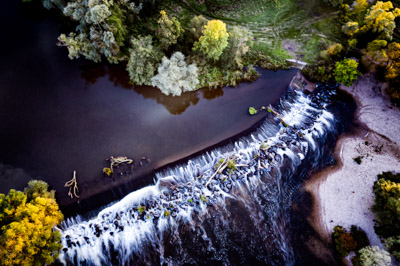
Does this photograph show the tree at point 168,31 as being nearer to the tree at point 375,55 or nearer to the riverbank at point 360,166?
the riverbank at point 360,166

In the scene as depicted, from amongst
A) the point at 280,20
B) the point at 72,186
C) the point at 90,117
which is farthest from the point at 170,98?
the point at 280,20

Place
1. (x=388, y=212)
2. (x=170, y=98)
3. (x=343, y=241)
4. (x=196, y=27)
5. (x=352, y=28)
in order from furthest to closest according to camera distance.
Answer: (x=352, y=28) < (x=170, y=98) < (x=196, y=27) < (x=343, y=241) < (x=388, y=212)

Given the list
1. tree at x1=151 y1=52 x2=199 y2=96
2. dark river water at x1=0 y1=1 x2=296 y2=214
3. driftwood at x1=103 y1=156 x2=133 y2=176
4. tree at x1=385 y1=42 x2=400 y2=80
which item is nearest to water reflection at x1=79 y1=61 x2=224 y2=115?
dark river water at x1=0 y1=1 x2=296 y2=214

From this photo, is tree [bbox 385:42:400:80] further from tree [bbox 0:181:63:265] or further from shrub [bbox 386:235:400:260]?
tree [bbox 0:181:63:265]

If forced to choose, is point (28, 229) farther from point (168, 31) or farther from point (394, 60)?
point (394, 60)

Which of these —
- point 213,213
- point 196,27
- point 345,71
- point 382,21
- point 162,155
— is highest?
point 196,27
